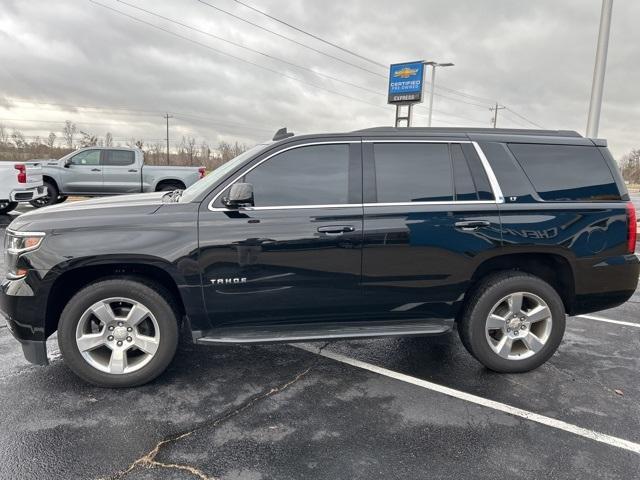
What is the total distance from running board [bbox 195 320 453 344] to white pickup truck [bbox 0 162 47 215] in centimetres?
1039

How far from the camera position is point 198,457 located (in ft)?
8.57

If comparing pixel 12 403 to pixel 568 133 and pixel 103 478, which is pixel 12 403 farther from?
pixel 568 133

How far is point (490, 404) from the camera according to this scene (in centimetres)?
327

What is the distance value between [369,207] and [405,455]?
1724 millimetres

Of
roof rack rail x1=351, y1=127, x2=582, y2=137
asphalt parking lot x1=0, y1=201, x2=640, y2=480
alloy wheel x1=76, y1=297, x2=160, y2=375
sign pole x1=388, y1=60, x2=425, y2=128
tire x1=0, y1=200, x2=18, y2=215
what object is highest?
sign pole x1=388, y1=60, x2=425, y2=128

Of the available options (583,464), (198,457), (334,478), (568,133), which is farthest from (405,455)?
(568,133)

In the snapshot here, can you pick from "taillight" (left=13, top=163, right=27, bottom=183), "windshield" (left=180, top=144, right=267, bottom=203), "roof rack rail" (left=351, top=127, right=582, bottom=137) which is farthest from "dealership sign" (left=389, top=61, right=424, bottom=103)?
"windshield" (left=180, top=144, right=267, bottom=203)

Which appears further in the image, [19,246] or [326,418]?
[19,246]

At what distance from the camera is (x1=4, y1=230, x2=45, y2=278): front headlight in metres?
3.19

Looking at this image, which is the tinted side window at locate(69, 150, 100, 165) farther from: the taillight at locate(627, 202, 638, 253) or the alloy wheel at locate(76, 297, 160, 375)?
the taillight at locate(627, 202, 638, 253)

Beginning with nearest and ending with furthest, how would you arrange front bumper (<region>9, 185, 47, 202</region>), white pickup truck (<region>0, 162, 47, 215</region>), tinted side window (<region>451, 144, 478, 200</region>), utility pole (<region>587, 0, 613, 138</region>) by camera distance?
tinted side window (<region>451, 144, 478, 200</region>) → utility pole (<region>587, 0, 613, 138</region>) → white pickup truck (<region>0, 162, 47, 215</region>) → front bumper (<region>9, 185, 47, 202</region>)

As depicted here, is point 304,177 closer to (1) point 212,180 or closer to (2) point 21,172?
(1) point 212,180

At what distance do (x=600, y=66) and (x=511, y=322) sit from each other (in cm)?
958

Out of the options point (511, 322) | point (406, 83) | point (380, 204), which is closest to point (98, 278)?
point (380, 204)
